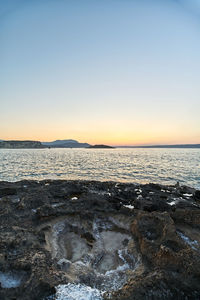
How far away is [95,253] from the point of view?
5953mm

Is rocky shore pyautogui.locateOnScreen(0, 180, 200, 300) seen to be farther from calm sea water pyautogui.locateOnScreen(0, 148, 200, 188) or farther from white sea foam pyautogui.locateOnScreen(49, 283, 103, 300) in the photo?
calm sea water pyautogui.locateOnScreen(0, 148, 200, 188)

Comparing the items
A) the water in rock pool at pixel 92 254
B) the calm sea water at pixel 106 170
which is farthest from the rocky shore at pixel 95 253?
the calm sea water at pixel 106 170

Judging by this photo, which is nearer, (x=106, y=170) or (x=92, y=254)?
(x=92, y=254)

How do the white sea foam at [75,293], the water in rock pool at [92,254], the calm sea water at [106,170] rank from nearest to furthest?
1. the white sea foam at [75,293]
2. the water in rock pool at [92,254]
3. the calm sea water at [106,170]

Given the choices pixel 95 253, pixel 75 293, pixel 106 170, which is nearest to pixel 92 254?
pixel 95 253

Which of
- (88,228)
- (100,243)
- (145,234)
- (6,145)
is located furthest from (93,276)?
(6,145)

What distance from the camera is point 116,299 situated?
3.47 m

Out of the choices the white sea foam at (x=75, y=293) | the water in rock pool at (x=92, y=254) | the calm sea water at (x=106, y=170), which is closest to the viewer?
the white sea foam at (x=75, y=293)

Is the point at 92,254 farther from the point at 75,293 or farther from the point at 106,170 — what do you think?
the point at 106,170

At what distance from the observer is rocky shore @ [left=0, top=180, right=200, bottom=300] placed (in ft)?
12.1

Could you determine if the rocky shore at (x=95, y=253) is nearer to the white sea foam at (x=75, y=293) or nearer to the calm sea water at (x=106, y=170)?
the white sea foam at (x=75, y=293)

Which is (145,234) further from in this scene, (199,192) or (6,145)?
(6,145)

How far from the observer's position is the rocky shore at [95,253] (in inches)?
145

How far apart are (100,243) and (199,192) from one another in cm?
1157
